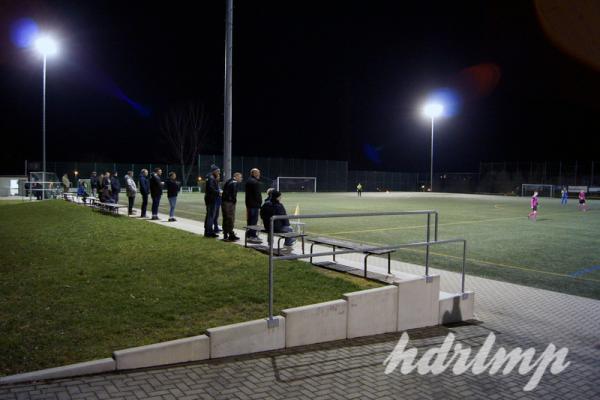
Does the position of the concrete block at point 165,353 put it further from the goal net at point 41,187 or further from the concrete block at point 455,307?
the goal net at point 41,187

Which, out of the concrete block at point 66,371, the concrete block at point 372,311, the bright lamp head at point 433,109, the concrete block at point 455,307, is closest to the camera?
the concrete block at point 66,371

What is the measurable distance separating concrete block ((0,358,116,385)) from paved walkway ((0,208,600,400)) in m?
0.08

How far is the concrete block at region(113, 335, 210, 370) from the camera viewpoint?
14.5ft

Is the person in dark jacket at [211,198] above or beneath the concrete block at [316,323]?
above

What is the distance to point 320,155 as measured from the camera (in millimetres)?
78438

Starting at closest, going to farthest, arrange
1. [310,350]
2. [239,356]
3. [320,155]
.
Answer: [239,356] → [310,350] → [320,155]

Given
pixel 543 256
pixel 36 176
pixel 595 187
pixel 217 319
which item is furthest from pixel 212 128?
pixel 217 319

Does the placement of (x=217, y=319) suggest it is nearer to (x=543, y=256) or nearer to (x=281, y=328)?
(x=281, y=328)

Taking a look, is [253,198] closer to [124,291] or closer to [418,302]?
[124,291]

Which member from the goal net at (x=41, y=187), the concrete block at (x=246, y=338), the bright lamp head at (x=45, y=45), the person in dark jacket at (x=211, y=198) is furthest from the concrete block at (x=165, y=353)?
the goal net at (x=41, y=187)

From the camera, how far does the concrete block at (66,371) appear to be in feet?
13.0

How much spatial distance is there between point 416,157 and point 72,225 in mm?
80143

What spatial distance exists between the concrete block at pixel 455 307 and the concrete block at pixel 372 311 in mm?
957

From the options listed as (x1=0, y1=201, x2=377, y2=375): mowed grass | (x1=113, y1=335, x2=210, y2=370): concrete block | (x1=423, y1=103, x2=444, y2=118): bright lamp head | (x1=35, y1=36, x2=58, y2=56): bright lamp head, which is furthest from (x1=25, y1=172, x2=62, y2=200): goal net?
(x1=423, y1=103, x2=444, y2=118): bright lamp head
